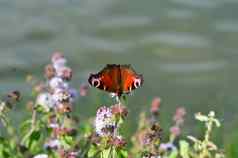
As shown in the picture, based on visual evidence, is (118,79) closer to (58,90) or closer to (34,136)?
(58,90)

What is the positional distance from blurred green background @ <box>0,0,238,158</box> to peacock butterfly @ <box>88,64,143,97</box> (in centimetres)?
311

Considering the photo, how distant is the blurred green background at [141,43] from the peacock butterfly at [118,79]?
3.11m

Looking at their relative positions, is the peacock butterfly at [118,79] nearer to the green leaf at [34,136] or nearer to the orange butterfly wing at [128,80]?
the orange butterfly wing at [128,80]

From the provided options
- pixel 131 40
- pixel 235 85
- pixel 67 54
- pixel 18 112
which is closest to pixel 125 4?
pixel 131 40

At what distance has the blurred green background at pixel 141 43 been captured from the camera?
5723 millimetres

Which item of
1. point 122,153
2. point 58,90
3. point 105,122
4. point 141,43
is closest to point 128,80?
point 105,122

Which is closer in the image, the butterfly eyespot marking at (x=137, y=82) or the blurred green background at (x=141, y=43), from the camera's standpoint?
the butterfly eyespot marking at (x=137, y=82)

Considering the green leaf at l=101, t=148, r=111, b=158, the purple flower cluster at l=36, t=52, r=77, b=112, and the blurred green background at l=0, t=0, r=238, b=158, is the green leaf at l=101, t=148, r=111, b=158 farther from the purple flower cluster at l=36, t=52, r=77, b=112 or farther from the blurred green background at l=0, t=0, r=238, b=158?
the blurred green background at l=0, t=0, r=238, b=158

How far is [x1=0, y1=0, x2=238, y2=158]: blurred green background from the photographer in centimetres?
572

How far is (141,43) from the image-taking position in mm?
6262

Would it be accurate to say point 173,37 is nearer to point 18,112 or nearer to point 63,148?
point 18,112

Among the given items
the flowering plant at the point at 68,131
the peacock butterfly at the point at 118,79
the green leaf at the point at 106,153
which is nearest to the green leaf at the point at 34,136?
the flowering plant at the point at 68,131

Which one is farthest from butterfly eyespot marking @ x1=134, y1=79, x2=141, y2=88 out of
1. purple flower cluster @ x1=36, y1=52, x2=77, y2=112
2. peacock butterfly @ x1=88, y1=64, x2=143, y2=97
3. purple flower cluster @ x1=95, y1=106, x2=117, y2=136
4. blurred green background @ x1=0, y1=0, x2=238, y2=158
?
blurred green background @ x1=0, y1=0, x2=238, y2=158

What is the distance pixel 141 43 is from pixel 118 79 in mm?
4065
